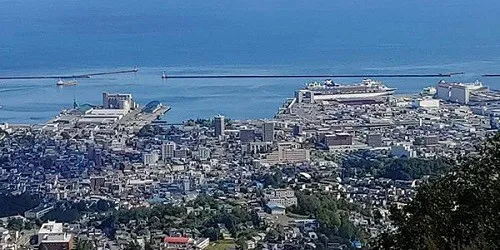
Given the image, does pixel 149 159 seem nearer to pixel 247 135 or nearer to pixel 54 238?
pixel 247 135

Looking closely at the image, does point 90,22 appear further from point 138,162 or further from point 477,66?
point 138,162

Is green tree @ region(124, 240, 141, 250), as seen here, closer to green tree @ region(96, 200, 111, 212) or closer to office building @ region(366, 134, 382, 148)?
green tree @ region(96, 200, 111, 212)

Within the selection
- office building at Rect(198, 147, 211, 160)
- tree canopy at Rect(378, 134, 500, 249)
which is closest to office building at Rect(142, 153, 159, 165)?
office building at Rect(198, 147, 211, 160)

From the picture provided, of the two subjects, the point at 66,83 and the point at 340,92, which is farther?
the point at 66,83

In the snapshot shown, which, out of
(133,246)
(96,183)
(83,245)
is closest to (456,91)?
(96,183)

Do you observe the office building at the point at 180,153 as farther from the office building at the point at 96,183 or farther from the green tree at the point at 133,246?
the green tree at the point at 133,246

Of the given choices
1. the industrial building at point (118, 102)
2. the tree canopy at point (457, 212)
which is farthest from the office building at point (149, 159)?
the tree canopy at point (457, 212)
